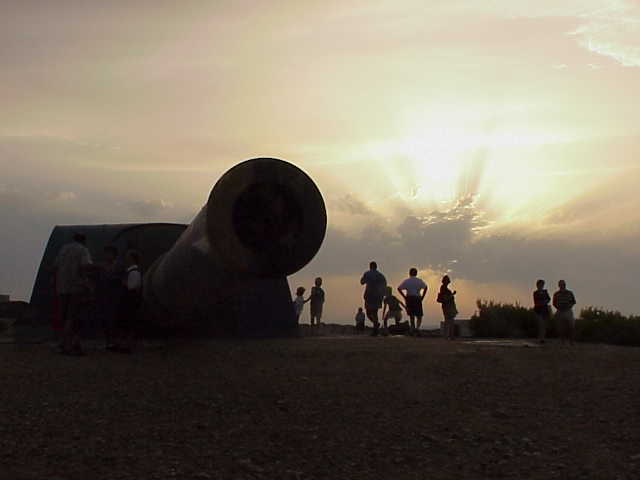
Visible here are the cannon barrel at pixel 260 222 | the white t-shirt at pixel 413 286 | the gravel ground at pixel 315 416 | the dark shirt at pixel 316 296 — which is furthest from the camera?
the dark shirt at pixel 316 296

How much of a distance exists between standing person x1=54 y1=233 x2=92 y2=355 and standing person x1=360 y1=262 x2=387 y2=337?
6629 mm

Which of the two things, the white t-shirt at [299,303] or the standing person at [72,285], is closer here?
the standing person at [72,285]

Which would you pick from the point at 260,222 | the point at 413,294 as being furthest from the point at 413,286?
the point at 260,222

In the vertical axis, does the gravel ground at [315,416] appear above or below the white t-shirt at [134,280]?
below

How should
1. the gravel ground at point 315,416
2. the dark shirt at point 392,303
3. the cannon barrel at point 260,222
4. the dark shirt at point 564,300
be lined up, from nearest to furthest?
the gravel ground at point 315,416 < the cannon barrel at point 260,222 < the dark shirt at point 564,300 < the dark shirt at point 392,303

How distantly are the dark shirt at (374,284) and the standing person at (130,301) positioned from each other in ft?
20.0

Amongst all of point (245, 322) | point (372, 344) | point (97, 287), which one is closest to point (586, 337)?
point (372, 344)

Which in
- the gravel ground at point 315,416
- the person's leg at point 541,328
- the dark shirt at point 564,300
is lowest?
the gravel ground at point 315,416

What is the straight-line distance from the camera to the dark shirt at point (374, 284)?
18984 millimetres

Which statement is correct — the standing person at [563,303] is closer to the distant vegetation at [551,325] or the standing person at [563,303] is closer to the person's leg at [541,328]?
the person's leg at [541,328]

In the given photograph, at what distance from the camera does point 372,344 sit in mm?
15469

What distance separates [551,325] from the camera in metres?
23.5

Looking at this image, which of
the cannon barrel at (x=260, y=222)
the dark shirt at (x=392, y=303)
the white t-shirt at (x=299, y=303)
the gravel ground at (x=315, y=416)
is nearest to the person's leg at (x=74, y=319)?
the gravel ground at (x=315, y=416)

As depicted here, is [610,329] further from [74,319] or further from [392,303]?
[74,319]
